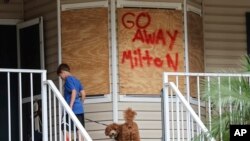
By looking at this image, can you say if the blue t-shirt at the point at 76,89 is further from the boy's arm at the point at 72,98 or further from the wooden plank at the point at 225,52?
the wooden plank at the point at 225,52

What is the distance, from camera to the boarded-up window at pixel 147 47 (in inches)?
567

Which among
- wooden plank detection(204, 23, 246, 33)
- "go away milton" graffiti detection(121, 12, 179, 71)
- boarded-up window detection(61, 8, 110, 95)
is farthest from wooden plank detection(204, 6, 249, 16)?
boarded-up window detection(61, 8, 110, 95)

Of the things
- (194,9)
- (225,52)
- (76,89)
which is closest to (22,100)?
(76,89)

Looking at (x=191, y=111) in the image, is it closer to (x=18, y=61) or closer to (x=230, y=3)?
(x=230, y=3)

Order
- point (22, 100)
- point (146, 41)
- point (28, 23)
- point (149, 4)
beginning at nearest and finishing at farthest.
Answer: point (146, 41)
point (149, 4)
point (22, 100)
point (28, 23)

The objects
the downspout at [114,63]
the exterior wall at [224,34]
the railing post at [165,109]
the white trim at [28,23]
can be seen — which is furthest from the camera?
the exterior wall at [224,34]

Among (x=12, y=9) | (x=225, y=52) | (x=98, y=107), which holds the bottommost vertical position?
(x=98, y=107)

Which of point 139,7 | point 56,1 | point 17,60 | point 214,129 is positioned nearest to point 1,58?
point 17,60

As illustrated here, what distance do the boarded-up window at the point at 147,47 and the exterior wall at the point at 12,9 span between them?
2094 mm

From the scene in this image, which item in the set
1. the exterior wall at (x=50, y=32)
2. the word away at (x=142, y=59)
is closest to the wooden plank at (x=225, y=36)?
the word away at (x=142, y=59)

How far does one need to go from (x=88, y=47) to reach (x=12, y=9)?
1.92 meters

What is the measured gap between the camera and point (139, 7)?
1462cm

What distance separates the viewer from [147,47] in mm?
14594

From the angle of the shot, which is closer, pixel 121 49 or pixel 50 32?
pixel 121 49
